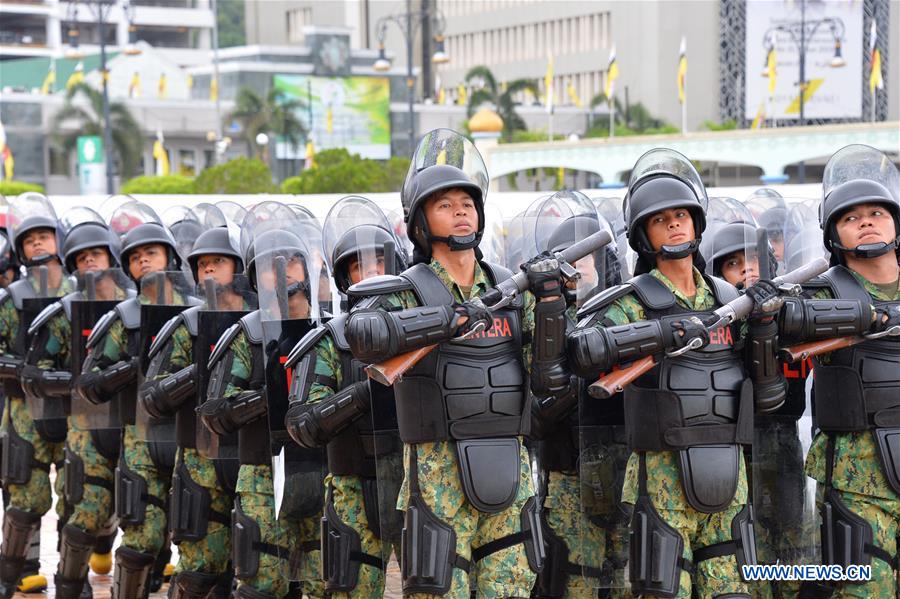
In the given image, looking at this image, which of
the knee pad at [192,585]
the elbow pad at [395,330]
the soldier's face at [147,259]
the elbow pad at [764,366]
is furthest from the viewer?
the soldier's face at [147,259]

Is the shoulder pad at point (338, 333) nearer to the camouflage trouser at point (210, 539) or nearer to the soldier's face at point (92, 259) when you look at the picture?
the camouflage trouser at point (210, 539)

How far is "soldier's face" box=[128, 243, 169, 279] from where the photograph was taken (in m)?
8.14

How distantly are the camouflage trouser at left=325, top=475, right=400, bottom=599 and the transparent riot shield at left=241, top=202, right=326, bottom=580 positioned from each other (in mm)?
402

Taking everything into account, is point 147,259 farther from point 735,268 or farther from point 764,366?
point 764,366

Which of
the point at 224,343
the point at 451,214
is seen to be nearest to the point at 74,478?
the point at 224,343

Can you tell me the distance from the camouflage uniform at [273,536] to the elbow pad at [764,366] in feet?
7.12

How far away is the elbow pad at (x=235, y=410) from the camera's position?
256 inches

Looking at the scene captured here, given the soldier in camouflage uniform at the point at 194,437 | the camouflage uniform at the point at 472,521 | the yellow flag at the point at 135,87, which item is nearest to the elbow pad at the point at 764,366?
the camouflage uniform at the point at 472,521

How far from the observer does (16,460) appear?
898 centimetres

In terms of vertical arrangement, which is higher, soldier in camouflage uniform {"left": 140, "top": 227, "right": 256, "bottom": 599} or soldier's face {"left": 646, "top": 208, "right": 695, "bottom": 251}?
soldier's face {"left": 646, "top": 208, "right": 695, "bottom": 251}

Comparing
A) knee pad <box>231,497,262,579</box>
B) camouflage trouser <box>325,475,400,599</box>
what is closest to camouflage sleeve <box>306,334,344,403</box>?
camouflage trouser <box>325,475,400,599</box>

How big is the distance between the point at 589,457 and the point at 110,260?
4.11 meters

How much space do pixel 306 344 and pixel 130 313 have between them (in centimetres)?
215

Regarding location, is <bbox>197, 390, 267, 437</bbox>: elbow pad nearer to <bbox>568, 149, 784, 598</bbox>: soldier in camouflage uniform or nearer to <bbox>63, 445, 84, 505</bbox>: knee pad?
<bbox>568, 149, 784, 598</bbox>: soldier in camouflage uniform
